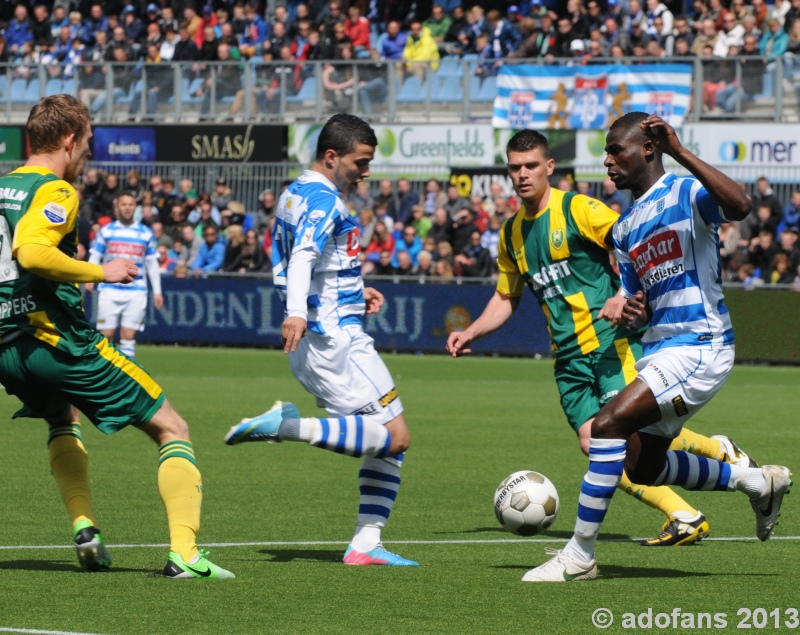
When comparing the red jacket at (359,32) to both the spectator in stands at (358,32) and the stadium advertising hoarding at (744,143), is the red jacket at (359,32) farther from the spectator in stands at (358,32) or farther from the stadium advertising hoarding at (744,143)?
the stadium advertising hoarding at (744,143)

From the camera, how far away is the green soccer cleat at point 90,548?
689cm

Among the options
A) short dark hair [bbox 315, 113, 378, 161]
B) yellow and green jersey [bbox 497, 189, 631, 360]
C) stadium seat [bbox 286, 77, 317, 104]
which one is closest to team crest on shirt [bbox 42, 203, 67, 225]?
short dark hair [bbox 315, 113, 378, 161]

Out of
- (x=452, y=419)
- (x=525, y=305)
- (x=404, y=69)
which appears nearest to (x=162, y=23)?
(x=404, y=69)

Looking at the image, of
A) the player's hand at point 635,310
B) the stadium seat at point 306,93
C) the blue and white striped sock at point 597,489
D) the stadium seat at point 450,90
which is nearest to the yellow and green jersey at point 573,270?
the player's hand at point 635,310

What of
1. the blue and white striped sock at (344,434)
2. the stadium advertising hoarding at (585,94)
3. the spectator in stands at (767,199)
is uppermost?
the stadium advertising hoarding at (585,94)

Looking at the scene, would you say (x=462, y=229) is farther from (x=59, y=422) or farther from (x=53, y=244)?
(x=53, y=244)

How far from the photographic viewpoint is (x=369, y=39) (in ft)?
98.0

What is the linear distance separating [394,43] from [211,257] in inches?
246

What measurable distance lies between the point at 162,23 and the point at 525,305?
14.2m

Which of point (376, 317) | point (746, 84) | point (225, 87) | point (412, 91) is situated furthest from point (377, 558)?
point (225, 87)

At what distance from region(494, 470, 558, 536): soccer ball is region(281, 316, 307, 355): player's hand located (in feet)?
5.31

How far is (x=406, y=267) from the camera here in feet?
80.6

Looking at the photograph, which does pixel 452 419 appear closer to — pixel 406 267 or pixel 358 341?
pixel 358 341

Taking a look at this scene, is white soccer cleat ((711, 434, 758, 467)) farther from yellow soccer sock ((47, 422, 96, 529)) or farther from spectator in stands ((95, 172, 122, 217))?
spectator in stands ((95, 172, 122, 217))
